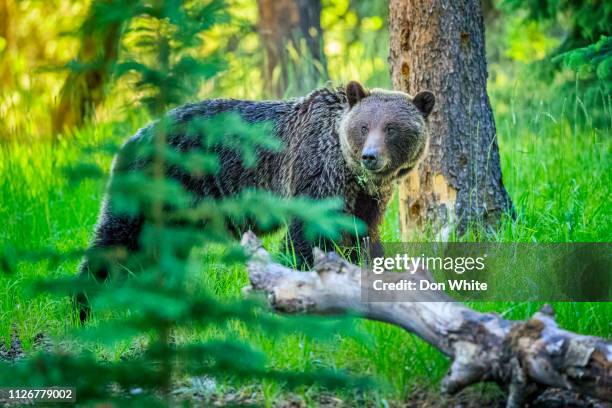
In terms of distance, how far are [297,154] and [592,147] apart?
9.09ft

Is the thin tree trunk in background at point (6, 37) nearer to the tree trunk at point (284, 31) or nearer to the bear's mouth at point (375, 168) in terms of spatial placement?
the tree trunk at point (284, 31)

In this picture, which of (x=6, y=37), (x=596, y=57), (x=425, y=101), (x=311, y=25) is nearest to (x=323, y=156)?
(x=425, y=101)

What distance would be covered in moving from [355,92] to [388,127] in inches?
15.5

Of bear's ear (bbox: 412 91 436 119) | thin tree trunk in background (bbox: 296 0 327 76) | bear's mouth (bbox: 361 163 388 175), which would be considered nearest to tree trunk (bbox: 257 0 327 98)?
thin tree trunk in background (bbox: 296 0 327 76)

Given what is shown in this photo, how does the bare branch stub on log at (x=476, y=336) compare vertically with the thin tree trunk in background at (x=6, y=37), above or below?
below

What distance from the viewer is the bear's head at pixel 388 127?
5.67 m

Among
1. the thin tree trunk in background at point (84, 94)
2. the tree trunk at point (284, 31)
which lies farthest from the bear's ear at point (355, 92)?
the tree trunk at point (284, 31)

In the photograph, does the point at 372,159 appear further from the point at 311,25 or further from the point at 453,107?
the point at 311,25

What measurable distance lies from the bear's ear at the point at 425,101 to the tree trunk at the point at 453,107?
22 centimetres

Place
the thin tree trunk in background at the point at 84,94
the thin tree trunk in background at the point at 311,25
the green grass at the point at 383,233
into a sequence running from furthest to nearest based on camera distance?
the thin tree trunk in background at the point at 311,25, the thin tree trunk in background at the point at 84,94, the green grass at the point at 383,233

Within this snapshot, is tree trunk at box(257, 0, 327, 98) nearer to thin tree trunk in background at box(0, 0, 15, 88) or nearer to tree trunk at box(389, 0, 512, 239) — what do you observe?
tree trunk at box(389, 0, 512, 239)

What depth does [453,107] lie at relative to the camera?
233 inches

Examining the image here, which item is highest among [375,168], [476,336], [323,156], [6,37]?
[6,37]

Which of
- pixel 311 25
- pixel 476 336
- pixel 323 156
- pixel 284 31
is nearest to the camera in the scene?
pixel 476 336
